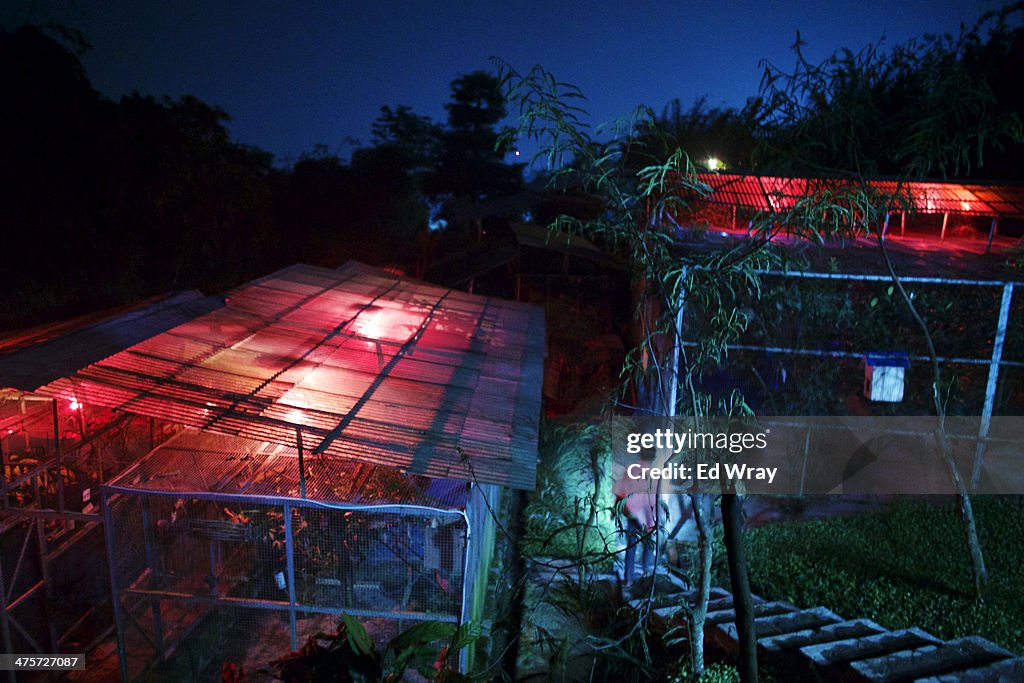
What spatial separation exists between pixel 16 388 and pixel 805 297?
991 cm

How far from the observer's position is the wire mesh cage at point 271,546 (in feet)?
16.3

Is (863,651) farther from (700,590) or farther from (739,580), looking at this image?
(739,580)

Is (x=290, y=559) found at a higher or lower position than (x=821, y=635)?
higher

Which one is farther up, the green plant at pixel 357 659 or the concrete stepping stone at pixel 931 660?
the green plant at pixel 357 659

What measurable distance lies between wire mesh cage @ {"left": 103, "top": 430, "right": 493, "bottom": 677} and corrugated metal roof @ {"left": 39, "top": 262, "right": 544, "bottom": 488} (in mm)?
444

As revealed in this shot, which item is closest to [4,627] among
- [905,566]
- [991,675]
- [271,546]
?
[271,546]

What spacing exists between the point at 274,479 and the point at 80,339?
2.56 m

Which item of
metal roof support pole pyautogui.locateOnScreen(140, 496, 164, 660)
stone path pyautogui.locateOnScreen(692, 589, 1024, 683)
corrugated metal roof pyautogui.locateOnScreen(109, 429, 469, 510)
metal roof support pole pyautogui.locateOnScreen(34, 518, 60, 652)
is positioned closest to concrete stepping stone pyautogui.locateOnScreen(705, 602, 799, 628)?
stone path pyautogui.locateOnScreen(692, 589, 1024, 683)

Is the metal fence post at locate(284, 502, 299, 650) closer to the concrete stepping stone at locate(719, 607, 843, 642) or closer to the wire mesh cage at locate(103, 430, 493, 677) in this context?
the wire mesh cage at locate(103, 430, 493, 677)

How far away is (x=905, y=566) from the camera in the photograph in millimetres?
7145

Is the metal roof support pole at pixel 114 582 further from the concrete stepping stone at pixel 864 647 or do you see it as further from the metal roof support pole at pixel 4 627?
the concrete stepping stone at pixel 864 647

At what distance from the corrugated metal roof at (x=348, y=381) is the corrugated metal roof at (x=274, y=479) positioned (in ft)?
1.05

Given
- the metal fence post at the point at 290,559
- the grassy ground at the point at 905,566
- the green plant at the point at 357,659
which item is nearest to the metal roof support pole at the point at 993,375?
the grassy ground at the point at 905,566

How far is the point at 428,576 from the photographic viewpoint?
5.14m
